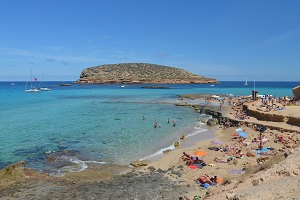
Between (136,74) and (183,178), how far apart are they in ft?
514

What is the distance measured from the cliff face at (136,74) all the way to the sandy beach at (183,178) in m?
139

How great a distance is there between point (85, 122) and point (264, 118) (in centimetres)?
2333

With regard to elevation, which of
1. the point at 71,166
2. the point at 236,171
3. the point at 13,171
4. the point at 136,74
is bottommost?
the point at 71,166

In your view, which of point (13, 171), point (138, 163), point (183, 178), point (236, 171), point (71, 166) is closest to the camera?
point (183, 178)

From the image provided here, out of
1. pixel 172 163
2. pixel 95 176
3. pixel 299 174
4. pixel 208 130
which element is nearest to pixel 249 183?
pixel 299 174

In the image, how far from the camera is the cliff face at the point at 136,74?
160163 mm

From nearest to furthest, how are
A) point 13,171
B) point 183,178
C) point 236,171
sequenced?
1. point 183,178
2. point 13,171
3. point 236,171

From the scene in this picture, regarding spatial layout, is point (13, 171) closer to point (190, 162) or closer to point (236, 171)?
point (190, 162)

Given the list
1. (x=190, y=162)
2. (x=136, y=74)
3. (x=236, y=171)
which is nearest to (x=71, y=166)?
(x=190, y=162)

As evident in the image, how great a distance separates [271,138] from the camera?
24.3 meters

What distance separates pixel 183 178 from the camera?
15484 mm

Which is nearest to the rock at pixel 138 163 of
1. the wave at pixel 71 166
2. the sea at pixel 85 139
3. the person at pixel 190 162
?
the sea at pixel 85 139

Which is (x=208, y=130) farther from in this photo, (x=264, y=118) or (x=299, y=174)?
(x=299, y=174)

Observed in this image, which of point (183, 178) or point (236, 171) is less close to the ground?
point (236, 171)
